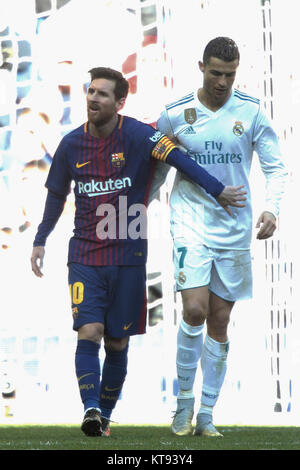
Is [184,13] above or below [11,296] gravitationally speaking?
above

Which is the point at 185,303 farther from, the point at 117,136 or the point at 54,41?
the point at 54,41

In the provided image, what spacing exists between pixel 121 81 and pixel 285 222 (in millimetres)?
2551

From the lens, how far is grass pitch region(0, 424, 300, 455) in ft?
16.1

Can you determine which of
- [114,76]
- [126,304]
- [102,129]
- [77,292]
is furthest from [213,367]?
[114,76]

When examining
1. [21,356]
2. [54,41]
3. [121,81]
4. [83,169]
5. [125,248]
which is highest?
[54,41]

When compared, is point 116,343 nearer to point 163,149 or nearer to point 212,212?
point 212,212

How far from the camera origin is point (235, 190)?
5.44 m

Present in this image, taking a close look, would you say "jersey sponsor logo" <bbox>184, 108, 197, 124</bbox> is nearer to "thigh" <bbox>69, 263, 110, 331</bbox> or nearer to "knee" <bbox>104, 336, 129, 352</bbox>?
"thigh" <bbox>69, 263, 110, 331</bbox>

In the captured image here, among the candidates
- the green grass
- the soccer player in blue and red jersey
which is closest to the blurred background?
the green grass

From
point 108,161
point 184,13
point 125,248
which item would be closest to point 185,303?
point 125,248

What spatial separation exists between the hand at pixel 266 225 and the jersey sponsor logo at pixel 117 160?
0.69 metres

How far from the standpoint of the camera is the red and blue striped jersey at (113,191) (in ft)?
18.2

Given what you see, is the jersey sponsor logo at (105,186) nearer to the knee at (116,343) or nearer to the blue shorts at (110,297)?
the blue shorts at (110,297)

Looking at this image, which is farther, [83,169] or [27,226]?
[27,226]
